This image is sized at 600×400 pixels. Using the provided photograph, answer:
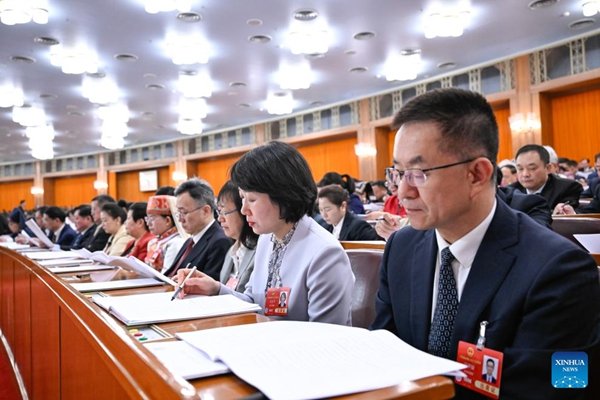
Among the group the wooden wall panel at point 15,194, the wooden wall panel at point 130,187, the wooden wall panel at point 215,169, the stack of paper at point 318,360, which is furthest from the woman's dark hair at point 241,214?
the wooden wall panel at point 15,194

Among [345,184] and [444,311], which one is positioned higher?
[345,184]

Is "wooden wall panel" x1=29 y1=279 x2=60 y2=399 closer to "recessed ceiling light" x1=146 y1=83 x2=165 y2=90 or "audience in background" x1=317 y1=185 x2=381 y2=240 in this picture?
"audience in background" x1=317 y1=185 x2=381 y2=240

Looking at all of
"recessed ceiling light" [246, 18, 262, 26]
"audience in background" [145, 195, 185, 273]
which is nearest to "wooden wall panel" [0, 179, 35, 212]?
"recessed ceiling light" [246, 18, 262, 26]

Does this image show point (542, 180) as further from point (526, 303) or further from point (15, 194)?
point (15, 194)

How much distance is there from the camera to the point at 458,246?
3.95 feet

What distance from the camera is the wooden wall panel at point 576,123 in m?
9.05

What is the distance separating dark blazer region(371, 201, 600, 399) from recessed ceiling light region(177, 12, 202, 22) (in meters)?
5.98

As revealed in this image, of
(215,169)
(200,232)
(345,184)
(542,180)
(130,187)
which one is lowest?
(200,232)

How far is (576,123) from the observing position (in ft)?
30.3

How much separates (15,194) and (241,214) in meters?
22.8

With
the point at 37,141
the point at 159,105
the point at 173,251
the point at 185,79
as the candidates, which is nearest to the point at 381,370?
the point at 173,251

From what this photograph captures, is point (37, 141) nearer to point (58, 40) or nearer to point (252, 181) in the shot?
point (58, 40)

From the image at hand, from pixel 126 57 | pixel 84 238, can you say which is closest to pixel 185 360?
pixel 84 238

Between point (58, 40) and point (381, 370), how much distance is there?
7684mm
